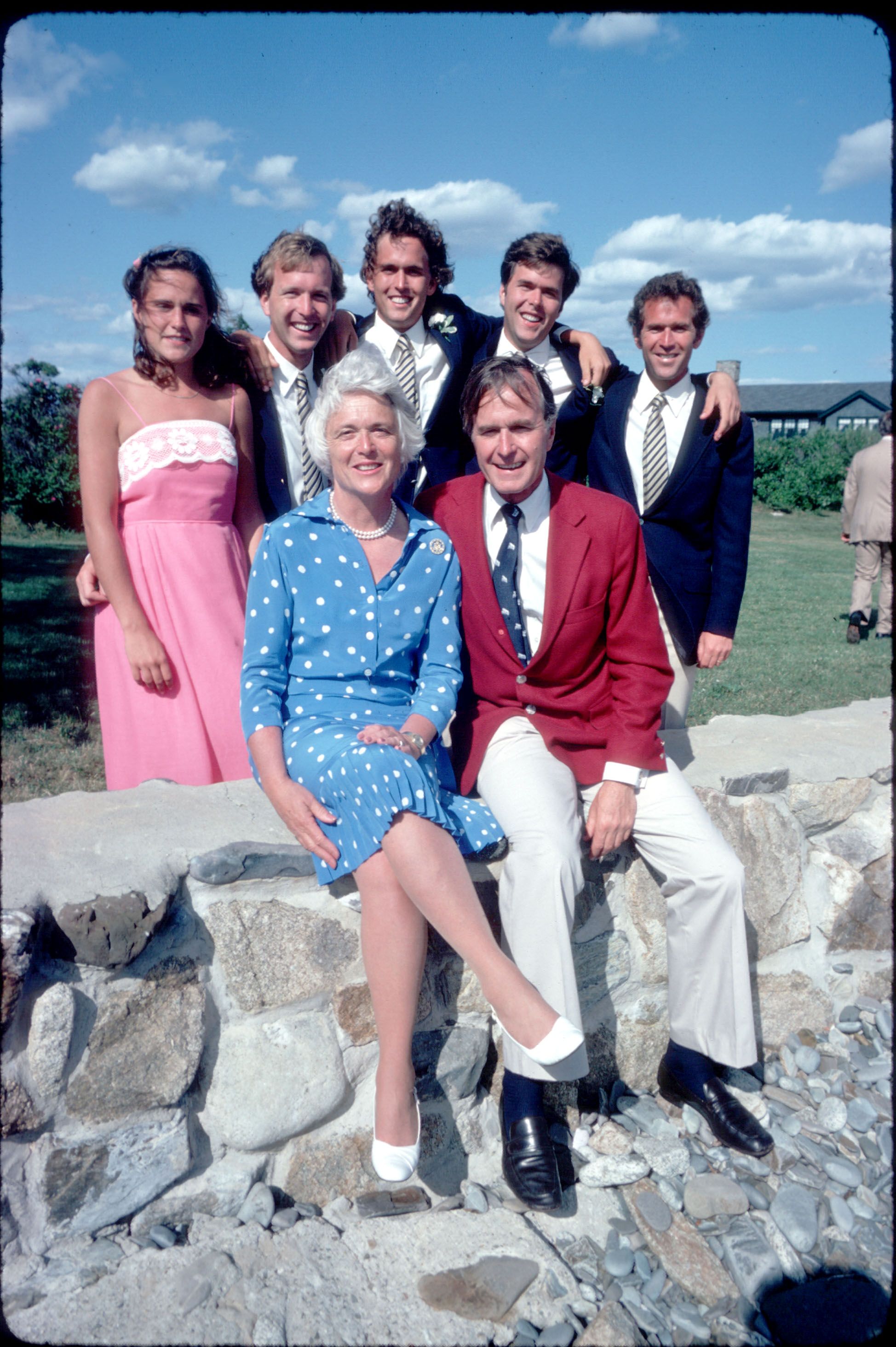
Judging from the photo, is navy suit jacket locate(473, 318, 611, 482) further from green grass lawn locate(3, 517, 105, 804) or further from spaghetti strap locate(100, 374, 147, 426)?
green grass lawn locate(3, 517, 105, 804)

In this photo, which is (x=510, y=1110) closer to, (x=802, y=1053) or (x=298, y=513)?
(x=802, y=1053)

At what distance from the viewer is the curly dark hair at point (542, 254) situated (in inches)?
123

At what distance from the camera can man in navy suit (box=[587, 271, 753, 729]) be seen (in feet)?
10.6

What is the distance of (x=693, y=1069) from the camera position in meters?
2.58

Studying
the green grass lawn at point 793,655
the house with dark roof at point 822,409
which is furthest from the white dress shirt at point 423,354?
the house with dark roof at point 822,409

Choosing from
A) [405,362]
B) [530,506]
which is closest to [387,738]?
[530,506]

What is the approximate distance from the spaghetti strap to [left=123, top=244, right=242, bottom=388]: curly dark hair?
0.09 metres

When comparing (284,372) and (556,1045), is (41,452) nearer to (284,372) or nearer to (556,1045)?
(284,372)

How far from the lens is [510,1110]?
89.3 inches

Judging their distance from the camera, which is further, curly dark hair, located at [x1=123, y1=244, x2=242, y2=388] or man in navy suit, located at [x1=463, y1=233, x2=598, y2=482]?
man in navy suit, located at [x1=463, y1=233, x2=598, y2=482]

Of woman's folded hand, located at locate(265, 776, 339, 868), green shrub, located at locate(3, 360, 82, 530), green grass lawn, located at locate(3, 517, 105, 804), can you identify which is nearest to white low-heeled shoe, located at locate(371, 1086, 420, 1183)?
woman's folded hand, located at locate(265, 776, 339, 868)

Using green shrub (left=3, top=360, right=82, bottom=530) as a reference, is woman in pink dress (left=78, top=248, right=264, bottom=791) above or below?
below

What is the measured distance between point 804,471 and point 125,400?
25.9 meters

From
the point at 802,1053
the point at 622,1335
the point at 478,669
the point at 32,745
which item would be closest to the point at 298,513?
the point at 478,669
